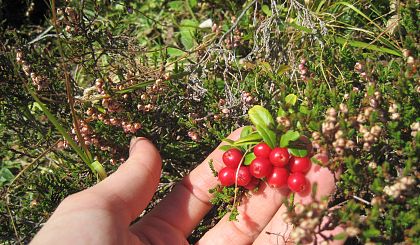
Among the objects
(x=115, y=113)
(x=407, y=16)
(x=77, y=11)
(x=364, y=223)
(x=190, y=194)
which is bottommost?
(x=190, y=194)

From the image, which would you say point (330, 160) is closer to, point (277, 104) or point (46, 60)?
point (277, 104)

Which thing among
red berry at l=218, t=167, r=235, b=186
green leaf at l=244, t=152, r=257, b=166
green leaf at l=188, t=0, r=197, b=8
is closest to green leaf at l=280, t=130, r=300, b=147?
green leaf at l=244, t=152, r=257, b=166

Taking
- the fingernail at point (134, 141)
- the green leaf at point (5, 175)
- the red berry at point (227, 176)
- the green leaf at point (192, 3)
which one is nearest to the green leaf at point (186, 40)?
the green leaf at point (192, 3)

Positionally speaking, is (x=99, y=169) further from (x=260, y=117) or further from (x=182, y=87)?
(x=260, y=117)

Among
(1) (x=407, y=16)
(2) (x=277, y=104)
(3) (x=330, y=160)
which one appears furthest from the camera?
(2) (x=277, y=104)

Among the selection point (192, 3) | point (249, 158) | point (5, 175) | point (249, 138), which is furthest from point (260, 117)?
point (5, 175)

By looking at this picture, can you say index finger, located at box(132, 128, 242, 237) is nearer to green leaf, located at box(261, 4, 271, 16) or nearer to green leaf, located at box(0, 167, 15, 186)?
green leaf, located at box(261, 4, 271, 16)

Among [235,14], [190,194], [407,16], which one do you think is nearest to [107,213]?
[190,194]

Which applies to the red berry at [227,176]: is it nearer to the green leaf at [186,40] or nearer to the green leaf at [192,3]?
the green leaf at [186,40]
